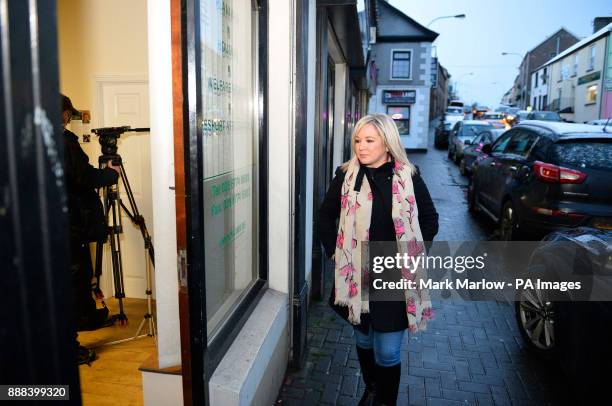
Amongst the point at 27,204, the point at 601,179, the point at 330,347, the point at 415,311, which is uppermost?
the point at 27,204

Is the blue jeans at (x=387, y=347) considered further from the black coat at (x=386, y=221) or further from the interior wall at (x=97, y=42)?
the interior wall at (x=97, y=42)

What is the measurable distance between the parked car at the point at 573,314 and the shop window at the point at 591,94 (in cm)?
3240

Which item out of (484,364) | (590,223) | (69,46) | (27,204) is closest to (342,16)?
(69,46)

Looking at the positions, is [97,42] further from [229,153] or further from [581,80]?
[581,80]

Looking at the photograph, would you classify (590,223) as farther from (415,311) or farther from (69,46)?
(69,46)

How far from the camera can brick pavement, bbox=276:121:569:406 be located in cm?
342

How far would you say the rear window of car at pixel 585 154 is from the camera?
570cm

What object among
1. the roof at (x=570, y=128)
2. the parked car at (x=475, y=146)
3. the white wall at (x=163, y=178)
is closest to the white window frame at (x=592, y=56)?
the parked car at (x=475, y=146)

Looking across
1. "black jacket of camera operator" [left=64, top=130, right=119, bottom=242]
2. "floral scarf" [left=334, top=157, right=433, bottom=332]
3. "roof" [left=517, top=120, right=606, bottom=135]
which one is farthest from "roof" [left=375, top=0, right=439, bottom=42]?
→ "floral scarf" [left=334, top=157, right=433, bottom=332]

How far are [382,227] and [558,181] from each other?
155 inches

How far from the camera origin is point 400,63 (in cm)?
2894

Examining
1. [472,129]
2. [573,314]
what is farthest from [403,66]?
[573,314]

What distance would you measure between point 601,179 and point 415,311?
4.11 metres

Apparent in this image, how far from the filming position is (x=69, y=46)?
16.4 ft
